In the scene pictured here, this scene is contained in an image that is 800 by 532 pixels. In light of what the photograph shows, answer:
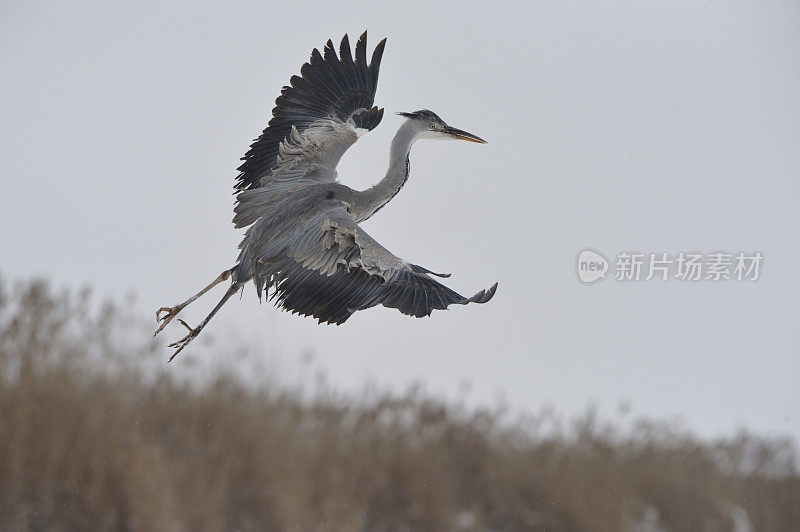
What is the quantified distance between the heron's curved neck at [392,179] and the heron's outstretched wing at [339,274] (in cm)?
32

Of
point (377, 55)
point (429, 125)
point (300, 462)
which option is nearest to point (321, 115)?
point (377, 55)

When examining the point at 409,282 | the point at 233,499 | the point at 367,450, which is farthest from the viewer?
the point at 367,450

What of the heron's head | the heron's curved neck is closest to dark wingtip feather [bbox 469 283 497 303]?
the heron's curved neck

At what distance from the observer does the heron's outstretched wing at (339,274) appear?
→ 336cm

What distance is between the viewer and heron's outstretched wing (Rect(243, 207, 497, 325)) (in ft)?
11.0

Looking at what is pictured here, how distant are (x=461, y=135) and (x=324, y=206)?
1015 millimetres

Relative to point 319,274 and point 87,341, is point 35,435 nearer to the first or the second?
point 87,341

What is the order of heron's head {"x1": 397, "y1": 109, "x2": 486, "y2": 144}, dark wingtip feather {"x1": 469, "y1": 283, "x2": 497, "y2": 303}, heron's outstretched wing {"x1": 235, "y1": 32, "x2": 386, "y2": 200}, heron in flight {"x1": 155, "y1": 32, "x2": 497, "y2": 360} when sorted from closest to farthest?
dark wingtip feather {"x1": 469, "y1": 283, "x2": 497, "y2": 303} → heron in flight {"x1": 155, "y1": 32, "x2": 497, "y2": 360} → heron's outstretched wing {"x1": 235, "y1": 32, "x2": 386, "y2": 200} → heron's head {"x1": 397, "y1": 109, "x2": 486, "y2": 144}

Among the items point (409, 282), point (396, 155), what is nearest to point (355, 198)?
point (396, 155)

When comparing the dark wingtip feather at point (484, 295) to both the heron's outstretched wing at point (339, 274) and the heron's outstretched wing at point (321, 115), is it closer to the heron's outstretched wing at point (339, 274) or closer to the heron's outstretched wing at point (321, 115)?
the heron's outstretched wing at point (339, 274)

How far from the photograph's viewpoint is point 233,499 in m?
7.59

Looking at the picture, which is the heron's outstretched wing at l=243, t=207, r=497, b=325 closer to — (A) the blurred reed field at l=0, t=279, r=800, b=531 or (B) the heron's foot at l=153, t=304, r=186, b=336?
(B) the heron's foot at l=153, t=304, r=186, b=336

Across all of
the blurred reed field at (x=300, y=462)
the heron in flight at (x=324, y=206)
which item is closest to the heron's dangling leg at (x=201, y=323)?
the heron in flight at (x=324, y=206)

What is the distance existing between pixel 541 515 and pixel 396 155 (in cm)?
565
